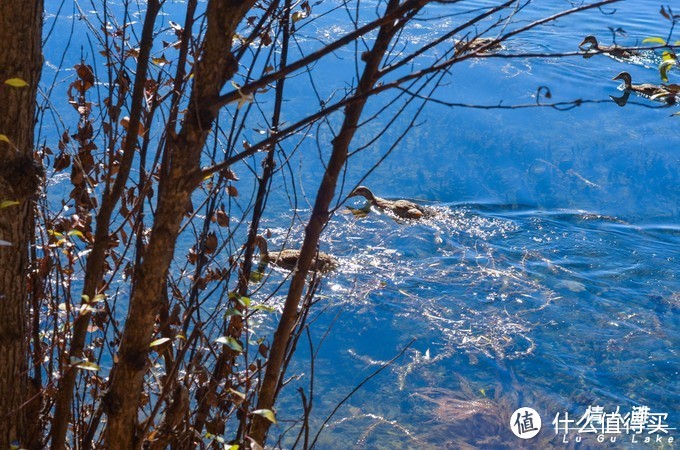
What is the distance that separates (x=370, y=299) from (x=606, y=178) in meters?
2.21

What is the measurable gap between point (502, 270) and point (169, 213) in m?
3.38

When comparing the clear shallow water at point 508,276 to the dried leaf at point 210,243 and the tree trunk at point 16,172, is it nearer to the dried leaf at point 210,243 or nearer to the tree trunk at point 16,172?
the dried leaf at point 210,243

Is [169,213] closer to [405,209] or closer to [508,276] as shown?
[508,276]

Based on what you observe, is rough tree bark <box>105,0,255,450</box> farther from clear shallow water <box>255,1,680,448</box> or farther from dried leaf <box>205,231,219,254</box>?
clear shallow water <box>255,1,680,448</box>

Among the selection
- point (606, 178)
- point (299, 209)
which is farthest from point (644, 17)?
point (299, 209)

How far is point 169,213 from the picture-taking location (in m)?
1.05

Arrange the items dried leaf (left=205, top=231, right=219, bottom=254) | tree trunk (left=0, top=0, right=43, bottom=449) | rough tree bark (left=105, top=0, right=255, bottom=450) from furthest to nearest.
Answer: dried leaf (left=205, top=231, right=219, bottom=254), tree trunk (left=0, top=0, right=43, bottom=449), rough tree bark (left=105, top=0, right=255, bottom=450)

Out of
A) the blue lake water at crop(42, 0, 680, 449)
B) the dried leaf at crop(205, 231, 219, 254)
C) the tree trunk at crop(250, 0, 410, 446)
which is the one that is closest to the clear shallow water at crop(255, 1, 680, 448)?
the blue lake water at crop(42, 0, 680, 449)

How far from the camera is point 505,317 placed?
3.86m

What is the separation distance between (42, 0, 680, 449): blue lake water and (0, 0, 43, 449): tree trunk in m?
0.86

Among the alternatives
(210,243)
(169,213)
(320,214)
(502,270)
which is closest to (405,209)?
(502,270)

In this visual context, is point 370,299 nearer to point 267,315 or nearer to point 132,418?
point 267,315

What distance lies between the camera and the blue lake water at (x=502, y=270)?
3.33m

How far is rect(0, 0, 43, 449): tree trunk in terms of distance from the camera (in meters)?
1.27
